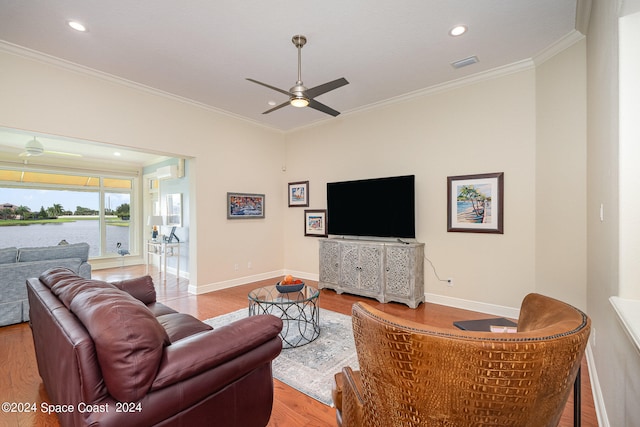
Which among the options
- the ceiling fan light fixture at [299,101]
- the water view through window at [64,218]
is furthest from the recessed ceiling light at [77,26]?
the water view through window at [64,218]

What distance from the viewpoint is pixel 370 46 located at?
3.14 metres

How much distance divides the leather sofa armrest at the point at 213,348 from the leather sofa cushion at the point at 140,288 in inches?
67.1

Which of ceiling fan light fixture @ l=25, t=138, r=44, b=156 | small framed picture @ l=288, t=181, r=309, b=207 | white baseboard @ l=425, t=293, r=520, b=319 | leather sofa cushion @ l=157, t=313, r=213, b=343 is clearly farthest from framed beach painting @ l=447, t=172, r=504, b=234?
ceiling fan light fixture @ l=25, t=138, r=44, b=156

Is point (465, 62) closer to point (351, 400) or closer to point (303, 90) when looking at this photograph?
point (303, 90)

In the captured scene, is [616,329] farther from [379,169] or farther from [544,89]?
[379,169]

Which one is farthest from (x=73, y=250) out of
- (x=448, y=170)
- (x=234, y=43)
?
(x=448, y=170)

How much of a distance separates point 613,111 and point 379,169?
3.22 m

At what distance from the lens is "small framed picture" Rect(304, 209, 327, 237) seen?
5.53 meters

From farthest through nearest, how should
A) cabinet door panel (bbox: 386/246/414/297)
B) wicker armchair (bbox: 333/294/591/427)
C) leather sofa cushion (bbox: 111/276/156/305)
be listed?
cabinet door panel (bbox: 386/246/414/297) → leather sofa cushion (bbox: 111/276/156/305) → wicker armchair (bbox: 333/294/591/427)

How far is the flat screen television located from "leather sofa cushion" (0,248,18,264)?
14.1ft

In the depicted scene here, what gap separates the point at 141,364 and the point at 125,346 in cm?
10

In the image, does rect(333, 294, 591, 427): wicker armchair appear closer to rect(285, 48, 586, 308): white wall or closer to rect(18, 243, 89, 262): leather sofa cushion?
rect(285, 48, 586, 308): white wall

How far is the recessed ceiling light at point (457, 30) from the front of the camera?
282cm

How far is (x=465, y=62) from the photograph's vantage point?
11.4 ft
